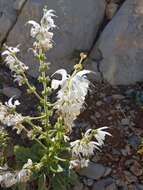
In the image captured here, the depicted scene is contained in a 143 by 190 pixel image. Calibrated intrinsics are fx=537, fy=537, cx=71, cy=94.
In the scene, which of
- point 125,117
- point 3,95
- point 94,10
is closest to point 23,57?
point 3,95

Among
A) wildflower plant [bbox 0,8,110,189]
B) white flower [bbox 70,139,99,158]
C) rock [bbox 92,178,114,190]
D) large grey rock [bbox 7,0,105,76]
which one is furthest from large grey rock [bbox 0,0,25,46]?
white flower [bbox 70,139,99,158]

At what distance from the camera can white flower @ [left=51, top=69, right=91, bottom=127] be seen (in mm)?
2783

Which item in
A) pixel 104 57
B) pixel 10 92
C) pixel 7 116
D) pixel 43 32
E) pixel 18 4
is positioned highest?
pixel 18 4

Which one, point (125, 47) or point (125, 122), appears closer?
point (125, 122)

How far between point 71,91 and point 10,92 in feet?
6.37

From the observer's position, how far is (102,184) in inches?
160

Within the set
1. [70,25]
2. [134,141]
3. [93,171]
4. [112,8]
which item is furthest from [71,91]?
[112,8]

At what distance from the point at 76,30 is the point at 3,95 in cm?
87

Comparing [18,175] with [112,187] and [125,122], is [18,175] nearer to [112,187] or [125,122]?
[112,187]

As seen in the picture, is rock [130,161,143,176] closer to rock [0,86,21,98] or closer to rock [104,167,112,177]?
rock [104,167,112,177]

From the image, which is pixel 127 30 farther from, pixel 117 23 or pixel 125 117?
pixel 125 117

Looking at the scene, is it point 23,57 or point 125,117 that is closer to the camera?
point 125,117

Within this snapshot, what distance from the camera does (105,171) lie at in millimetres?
4121

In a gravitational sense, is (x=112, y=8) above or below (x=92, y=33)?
above
